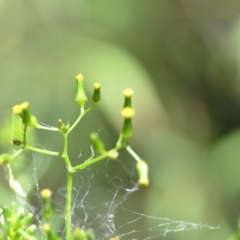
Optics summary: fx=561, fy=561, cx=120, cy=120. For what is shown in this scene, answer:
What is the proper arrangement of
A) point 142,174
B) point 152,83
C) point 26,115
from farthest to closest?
1. point 152,83
2. point 26,115
3. point 142,174

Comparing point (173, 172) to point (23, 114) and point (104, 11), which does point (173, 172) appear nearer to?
point (104, 11)

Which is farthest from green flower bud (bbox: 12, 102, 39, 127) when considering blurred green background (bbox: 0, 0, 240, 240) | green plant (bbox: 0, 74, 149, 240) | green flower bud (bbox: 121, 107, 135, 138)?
blurred green background (bbox: 0, 0, 240, 240)

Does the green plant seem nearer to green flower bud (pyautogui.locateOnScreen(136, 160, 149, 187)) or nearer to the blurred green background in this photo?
green flower bud (pyautogui.locateOnScreen(136, 160, 149, 187))

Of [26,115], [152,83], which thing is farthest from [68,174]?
[152,83]

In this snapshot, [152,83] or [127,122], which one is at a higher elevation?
[127,122]

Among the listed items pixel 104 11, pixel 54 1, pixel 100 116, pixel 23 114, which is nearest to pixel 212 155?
pixel 100 116

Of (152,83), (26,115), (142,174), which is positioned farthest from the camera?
(152,83)

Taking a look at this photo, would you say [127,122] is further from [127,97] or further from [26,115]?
[26,115]

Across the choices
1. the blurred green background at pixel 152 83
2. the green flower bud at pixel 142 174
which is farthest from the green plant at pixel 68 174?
the blurred green background at pixel 152 83

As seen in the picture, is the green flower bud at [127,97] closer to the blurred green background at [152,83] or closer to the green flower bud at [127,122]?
the green flower bud at [127,122]
